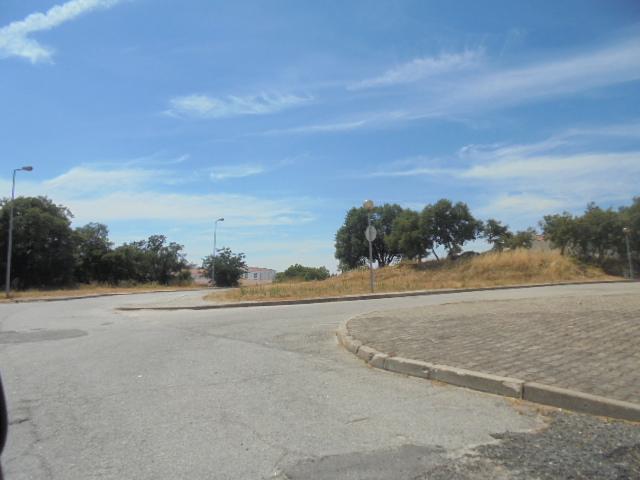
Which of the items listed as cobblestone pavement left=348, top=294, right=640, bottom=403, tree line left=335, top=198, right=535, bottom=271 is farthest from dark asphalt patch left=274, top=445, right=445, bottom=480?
tree line left=335, top=198, right=535, bottom=271

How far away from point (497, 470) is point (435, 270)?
3644cm

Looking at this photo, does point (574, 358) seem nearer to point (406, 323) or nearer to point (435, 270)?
point (406, 323)

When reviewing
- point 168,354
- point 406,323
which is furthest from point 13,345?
point 406,323

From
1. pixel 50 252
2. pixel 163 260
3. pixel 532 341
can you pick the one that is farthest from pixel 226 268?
pixel 532 341

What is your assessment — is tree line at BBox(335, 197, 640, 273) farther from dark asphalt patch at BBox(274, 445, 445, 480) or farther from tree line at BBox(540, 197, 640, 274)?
dark asphalt patch at BBox(274, 445, 445, 480)

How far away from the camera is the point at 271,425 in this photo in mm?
4574

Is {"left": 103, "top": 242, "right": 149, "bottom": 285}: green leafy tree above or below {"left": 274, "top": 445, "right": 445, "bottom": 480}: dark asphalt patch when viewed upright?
above

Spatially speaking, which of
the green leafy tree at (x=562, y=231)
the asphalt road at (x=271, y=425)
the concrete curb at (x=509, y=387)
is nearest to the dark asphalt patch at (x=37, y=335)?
the asphalt road at (x=271, y=425)

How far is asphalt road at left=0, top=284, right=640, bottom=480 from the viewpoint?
3605 mm

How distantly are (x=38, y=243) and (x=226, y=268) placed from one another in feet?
89.2

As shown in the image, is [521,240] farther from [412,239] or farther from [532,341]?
[532,341]

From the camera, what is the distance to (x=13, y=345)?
32.0 feet

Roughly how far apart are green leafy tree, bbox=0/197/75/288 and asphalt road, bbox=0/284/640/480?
132ft

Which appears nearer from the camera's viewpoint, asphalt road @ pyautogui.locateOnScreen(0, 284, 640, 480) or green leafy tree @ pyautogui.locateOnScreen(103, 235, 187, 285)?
asphalt road @ pyautogui.locateOnScreen(0, 284, 640, 480)
